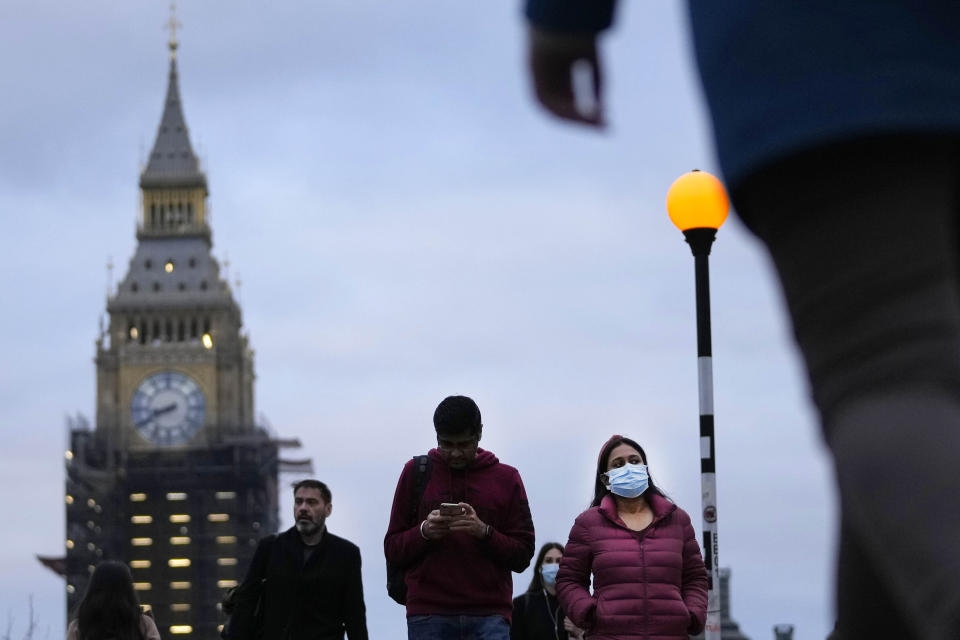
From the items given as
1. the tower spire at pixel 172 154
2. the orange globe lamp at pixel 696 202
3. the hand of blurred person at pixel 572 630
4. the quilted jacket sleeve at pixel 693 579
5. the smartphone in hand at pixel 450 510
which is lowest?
the hand of blurred person at pixel 572 630

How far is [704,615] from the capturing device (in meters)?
8.18

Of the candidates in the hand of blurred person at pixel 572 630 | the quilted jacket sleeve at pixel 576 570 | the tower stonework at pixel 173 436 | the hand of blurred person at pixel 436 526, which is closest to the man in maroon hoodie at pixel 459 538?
the hand of blurred person at pixel 436 526

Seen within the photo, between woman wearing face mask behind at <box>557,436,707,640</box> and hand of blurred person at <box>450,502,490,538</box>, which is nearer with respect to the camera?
hand of blurred person at <box>450,502,490,538</box>

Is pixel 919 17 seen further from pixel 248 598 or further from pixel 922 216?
pixel 248 598

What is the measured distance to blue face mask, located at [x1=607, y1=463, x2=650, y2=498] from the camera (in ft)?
26.9

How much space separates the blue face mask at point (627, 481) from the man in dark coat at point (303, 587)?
6.40 feet

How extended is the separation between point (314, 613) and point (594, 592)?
177 cm

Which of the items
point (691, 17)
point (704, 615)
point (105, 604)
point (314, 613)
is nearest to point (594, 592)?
point (704, 615)

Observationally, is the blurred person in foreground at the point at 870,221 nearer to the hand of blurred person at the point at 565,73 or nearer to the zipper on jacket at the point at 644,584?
the hand of blurred person at the point at 565,73

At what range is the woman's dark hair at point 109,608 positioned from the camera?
8734mm

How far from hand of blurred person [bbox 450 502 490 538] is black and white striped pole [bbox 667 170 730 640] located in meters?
2.54

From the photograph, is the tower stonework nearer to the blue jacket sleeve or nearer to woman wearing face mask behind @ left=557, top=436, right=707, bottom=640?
woman wearing face mask behind @ left=557, top=436, right=707, bottom=640

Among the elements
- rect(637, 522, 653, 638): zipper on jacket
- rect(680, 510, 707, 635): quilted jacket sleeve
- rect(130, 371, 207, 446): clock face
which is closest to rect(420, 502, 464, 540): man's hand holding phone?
rect(637, 522, 653, 638): zipper on jacket

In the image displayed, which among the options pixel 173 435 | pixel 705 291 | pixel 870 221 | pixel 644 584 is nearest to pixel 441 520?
pixel 644 584
